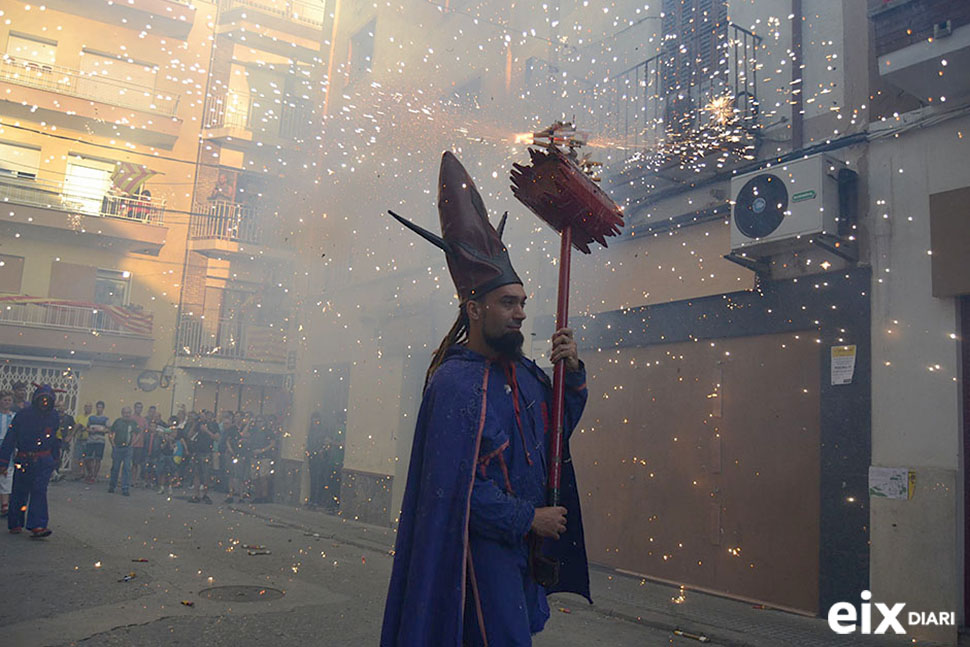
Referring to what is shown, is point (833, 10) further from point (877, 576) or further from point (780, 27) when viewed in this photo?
point (877, 576)

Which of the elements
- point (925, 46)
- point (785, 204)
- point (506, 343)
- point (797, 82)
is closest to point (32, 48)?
point (797, 82)

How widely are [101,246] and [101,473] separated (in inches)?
290

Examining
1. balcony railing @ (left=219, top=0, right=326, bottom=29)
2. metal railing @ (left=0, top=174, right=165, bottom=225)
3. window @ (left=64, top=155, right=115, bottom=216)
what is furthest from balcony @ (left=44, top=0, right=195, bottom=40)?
metal railing @ (left=0, top=174, right=165, bottom=225)

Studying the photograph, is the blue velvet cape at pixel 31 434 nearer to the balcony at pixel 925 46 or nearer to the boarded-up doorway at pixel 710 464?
the boarded-up doorway at pixel 710 464

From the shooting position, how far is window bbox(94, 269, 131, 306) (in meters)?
25.7

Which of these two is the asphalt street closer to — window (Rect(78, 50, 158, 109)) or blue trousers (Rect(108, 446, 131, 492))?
blue trousers (Rect(108, 446, 131, 492))

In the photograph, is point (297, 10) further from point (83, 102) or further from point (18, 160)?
point (18, 160)

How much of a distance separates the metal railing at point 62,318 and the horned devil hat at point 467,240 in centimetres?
2436

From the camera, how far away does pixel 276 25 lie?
2634cm

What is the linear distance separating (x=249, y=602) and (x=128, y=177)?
2221cm

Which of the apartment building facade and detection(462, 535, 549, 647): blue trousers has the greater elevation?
the apartment building facade

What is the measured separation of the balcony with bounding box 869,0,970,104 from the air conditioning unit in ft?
3.16

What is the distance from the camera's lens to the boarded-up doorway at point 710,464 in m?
7.63

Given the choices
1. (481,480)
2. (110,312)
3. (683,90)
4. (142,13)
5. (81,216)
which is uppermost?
(142,13)
